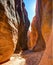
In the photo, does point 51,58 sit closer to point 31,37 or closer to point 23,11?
point 23,11

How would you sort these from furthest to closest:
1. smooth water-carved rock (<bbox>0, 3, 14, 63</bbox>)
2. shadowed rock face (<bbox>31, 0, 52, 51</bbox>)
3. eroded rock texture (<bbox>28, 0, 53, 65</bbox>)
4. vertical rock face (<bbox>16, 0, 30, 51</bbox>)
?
vertical rock face (<bbox>16, 0, 30, 51</bbox>)
shadowed rock face (<bbox>31, 0, 52, 51</bbox>)
smooth water-carved rock (<bbox>0, 3, 14, 63</bbox>)
eroded rock texture (<bbox>28, 0, 53, 65</bbox>)

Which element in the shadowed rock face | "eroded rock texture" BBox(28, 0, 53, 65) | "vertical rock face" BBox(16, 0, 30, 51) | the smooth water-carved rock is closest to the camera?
"eroded rock texture" BBox(28, 0, 53, 65)

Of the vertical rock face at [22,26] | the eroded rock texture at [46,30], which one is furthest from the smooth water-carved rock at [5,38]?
the vertical rock face at [22,26]

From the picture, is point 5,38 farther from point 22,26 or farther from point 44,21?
point 22,26

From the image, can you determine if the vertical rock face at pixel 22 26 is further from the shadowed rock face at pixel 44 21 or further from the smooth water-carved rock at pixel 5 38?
the smooth water-carved rock at pixel 5 38

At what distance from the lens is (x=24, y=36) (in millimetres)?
4930

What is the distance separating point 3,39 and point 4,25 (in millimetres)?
224

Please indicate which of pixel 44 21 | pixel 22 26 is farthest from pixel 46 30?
pixel 22 26

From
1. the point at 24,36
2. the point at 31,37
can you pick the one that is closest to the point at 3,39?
the point at 24,36

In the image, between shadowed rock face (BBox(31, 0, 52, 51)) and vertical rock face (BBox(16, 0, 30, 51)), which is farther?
vertical rock face (BBox(16, 0, 30, 51))

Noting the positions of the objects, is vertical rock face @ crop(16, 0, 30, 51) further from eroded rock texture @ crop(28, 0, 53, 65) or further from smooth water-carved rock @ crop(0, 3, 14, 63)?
smooth water-carved rock @ crop(0, 3, 14, 63)

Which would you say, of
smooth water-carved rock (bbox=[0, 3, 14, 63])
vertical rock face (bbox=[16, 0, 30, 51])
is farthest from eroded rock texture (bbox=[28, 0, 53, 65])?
smooth water-carved rock (bbox=[0, 3, 14, 63])

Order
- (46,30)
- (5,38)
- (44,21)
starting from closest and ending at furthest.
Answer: (5,38) < (46,30) < (44,21)

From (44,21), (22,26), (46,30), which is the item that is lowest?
(22,26)
